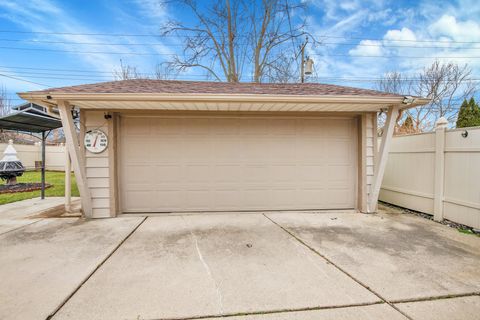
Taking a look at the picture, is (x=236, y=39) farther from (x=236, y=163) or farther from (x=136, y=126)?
(x=236, y=163)

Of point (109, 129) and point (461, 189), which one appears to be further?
point (109, 129)

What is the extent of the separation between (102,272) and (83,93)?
2.81 metres

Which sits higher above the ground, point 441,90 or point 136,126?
point 441,90

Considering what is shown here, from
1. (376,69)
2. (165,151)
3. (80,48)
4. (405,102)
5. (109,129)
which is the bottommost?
(165,151)

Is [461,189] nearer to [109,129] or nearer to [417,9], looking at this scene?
[109,129]

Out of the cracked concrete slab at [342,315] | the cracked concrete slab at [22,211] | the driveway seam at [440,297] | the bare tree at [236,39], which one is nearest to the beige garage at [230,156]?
the cracked concrete slab at [22,211]

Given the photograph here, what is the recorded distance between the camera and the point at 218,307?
6.29 feet

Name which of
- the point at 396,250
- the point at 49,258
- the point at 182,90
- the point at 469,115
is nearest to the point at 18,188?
the point at 49,258

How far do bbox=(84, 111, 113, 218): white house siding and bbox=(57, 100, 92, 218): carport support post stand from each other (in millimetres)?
123

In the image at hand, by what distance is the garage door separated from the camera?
4.92 meters

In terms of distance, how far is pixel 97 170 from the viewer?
15.1 feet

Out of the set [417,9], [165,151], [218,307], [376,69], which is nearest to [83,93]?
[165,151]

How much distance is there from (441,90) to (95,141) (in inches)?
712

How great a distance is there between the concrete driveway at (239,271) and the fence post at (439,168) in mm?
426
